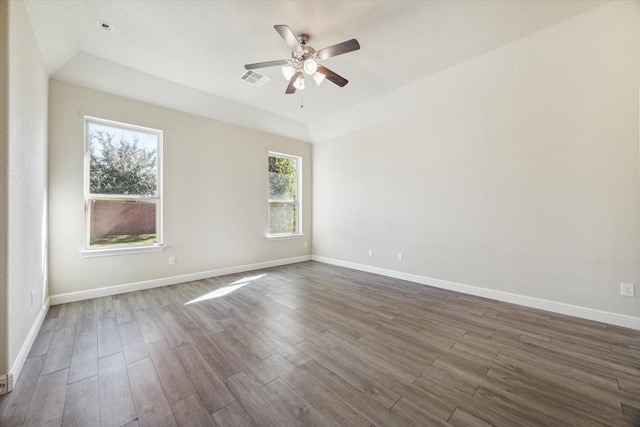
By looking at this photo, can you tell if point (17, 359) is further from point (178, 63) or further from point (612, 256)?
point (612, 256)

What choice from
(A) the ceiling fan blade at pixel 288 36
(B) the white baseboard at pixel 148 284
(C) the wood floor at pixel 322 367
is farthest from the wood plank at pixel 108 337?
(A) the ceiling fan blade at pixel 288 36

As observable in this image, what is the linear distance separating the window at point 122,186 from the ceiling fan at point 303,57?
2245 millimetres

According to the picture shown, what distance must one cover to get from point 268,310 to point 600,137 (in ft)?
13.3

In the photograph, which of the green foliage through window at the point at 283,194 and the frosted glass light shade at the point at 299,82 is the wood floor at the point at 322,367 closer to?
the green foliage through window at the point at 283,194

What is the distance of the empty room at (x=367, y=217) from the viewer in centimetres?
159

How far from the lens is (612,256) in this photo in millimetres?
2531

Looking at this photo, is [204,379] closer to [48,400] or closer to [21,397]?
[48,400]

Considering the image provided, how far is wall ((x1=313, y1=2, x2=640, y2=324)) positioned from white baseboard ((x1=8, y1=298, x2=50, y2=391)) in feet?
14.1

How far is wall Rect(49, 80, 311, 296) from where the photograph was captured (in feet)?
9.87

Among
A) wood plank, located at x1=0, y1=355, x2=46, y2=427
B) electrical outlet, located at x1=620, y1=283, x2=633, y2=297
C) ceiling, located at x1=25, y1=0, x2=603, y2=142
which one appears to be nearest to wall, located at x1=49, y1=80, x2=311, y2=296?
ceiling, located at x1=25, y1=0, x2=603, y2=142

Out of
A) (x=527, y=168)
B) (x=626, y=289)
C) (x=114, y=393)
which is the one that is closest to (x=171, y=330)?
(x=114, y=393)

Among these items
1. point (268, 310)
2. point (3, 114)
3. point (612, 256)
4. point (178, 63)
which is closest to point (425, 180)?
point (612, 256)

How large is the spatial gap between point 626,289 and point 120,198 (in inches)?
238

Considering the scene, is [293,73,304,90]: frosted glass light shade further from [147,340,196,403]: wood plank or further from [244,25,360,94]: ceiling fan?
[147,340,196,403]: wood plank
